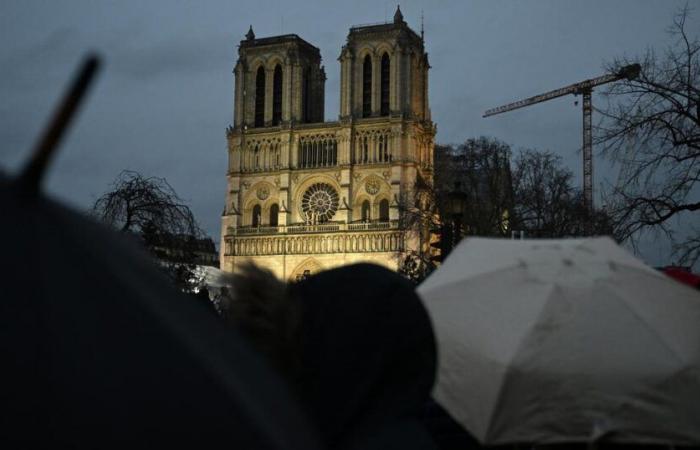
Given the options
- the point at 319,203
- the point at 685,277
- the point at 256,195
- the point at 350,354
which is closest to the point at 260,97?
the point at 256,195

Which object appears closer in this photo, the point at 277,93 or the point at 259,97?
the point at 277,93

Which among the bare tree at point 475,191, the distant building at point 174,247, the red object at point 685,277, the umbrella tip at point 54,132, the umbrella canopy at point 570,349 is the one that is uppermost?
the bare tree at point 475,191

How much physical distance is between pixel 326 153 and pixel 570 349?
5036 cm

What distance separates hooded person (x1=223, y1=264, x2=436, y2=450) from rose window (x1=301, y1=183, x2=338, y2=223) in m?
50.0

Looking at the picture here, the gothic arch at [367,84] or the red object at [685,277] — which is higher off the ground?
the gothic arch at [367,84]

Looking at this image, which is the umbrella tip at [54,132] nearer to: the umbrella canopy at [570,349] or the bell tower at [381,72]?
the umbrella canopy at [570,349]

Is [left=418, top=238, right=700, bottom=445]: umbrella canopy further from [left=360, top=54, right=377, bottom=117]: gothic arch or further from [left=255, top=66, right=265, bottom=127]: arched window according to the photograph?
[left=255, top=66, right=265, bottom=127]: arched window

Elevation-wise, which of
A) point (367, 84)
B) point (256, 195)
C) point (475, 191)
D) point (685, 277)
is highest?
point (367, 84)

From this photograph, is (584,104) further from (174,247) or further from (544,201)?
(174,247)

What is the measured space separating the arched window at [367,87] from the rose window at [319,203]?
220 inches

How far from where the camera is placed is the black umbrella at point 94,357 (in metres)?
1.09

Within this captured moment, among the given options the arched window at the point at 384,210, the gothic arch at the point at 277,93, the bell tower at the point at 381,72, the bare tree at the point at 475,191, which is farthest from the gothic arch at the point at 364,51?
the bare tree at the point at 475,191

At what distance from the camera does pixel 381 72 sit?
52.3 m

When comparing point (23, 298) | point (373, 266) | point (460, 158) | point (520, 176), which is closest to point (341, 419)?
point (373, 266)
